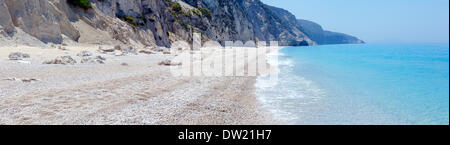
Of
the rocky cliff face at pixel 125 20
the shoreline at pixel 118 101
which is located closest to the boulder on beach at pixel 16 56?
the shoreline at pixel 118 101

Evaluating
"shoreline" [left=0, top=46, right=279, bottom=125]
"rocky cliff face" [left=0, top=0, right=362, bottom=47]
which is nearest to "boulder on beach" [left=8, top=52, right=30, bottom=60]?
"shoreline" [left=0, top=46, right=279, bottom=125]

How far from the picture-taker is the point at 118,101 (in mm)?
6547

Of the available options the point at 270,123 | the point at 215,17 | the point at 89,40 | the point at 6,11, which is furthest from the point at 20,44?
the point at 215,17

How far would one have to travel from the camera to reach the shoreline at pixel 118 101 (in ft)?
17.2

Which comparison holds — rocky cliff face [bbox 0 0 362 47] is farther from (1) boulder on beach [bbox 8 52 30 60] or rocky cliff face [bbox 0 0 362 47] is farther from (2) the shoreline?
(2) the shoreline

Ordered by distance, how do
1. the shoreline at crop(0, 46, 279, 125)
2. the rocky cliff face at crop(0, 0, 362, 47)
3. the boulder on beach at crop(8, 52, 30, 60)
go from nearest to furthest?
the shoreline at crop(0, 46, 279, 125)
the boulder on beach at crop(8, 52, 30, 60)
the rocky cliff face at crop(0, 0, 362, 47)

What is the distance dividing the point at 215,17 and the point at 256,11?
54.6 metres

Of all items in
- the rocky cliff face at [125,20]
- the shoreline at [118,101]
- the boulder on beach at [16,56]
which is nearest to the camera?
the shoreline at [118,101]

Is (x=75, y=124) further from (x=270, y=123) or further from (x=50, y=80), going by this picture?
(x=50, y=80)

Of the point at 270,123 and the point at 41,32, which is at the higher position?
the point at 41,32

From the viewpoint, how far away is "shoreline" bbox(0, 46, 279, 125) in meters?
5.23

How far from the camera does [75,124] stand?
479 centimetres

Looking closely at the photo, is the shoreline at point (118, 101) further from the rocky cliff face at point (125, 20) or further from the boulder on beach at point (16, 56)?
the rocky cliff face at point (125, 20)
